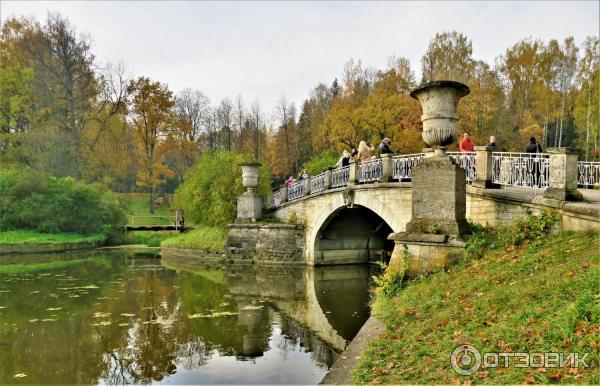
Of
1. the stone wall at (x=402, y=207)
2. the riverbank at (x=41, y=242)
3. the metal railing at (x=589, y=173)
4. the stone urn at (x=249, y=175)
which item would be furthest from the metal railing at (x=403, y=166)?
the riverbank at (x=41, y=242)

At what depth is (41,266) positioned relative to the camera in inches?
744

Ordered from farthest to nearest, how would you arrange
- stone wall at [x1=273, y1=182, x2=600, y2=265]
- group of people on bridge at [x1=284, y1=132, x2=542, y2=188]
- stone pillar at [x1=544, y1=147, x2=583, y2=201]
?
group of people on bridge at [x1=284, y1=132, x2=542, y2=188], stone pillar at [x1=544, y1=147, x2=583, y2=201], stone wall at [x1=273, y1=182, x2=600, y2=265]

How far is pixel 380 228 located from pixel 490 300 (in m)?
13.5

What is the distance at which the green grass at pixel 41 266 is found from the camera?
17.6 metres

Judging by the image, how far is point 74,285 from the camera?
571 inches

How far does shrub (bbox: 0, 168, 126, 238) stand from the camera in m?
25.3

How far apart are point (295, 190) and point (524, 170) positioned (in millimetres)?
11473

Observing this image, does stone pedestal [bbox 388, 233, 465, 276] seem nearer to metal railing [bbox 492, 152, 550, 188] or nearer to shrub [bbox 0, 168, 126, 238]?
metal railing [bbox 492, 152, 550, 188]

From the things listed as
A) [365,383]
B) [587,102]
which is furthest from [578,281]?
[587,102]

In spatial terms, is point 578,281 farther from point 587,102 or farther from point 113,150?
point 113,150

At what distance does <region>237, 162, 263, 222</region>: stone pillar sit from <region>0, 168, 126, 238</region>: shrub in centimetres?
1223

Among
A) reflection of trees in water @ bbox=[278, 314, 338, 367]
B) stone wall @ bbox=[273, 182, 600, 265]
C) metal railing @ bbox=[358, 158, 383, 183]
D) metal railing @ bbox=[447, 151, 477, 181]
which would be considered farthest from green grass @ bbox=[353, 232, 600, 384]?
metal railing @ bbox=[358, 158, 383, 183]

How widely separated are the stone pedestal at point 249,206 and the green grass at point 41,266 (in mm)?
6876

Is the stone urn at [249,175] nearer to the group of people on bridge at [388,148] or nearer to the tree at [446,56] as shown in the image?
the group of people on bridge at [388,148]
